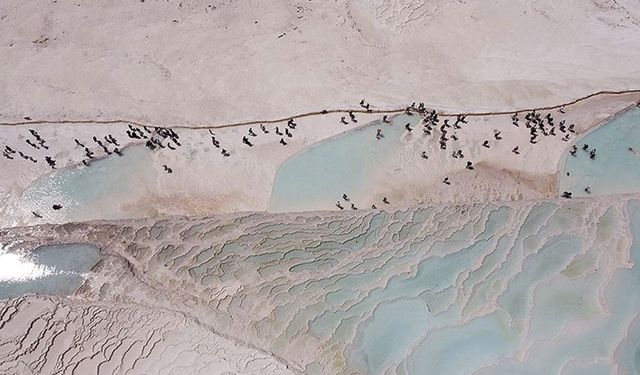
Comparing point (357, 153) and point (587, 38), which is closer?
point (357, 153)

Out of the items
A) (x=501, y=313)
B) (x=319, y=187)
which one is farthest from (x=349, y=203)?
(x=501, y=313)

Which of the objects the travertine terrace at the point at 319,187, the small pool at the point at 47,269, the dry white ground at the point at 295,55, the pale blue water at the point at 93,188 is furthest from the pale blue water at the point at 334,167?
the small pool at the point at 47,269

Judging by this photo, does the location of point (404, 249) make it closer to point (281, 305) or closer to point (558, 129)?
point (281, 305)

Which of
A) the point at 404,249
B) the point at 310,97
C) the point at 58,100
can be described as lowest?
the point at 404,249

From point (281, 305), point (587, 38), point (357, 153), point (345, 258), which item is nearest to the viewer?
point (281, 305)

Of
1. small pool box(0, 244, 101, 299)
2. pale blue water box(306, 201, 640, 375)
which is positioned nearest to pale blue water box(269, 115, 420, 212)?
pale blue water box(306, 201, 640, 375)

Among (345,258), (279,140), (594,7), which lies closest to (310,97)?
(279,140)

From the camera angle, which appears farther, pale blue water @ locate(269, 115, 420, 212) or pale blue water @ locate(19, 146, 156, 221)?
pale blue water @ locate(269, 115, 420, 212)

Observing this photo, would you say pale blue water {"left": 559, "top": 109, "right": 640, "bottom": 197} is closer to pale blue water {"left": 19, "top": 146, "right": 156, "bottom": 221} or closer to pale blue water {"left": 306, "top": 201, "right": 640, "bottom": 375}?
pale blue water {"left": 306, "top": 201, "right": 640, "bottom": 375}
